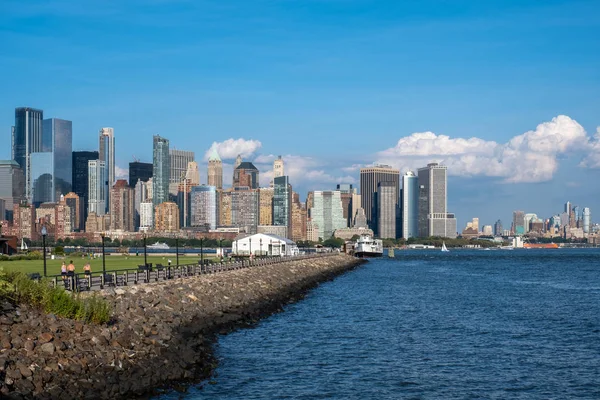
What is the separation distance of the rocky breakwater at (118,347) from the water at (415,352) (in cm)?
132

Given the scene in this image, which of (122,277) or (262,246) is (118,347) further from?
(262,246)

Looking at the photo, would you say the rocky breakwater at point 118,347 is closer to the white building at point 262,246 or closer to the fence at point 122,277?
the fence at point 122,277

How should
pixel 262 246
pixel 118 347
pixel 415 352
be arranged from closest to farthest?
pixel 118 347, pixel 415 352, pixel 262 246

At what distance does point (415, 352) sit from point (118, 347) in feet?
46.6

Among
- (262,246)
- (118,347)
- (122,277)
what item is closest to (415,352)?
(118,347)

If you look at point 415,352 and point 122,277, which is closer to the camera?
point 415,352

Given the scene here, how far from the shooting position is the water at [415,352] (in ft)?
92.8

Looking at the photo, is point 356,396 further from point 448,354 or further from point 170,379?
point 448,354

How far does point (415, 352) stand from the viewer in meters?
36.2

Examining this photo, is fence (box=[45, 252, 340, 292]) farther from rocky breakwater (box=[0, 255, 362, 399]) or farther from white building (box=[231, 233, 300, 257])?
white building (box=[231, 233, 300, 257])

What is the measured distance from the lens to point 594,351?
36.8 m

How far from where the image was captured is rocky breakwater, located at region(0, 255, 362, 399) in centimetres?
2347

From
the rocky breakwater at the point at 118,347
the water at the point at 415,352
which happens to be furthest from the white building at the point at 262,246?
the rocky breakwater at the point at 118,347

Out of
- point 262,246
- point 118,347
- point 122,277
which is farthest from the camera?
point 262,246
